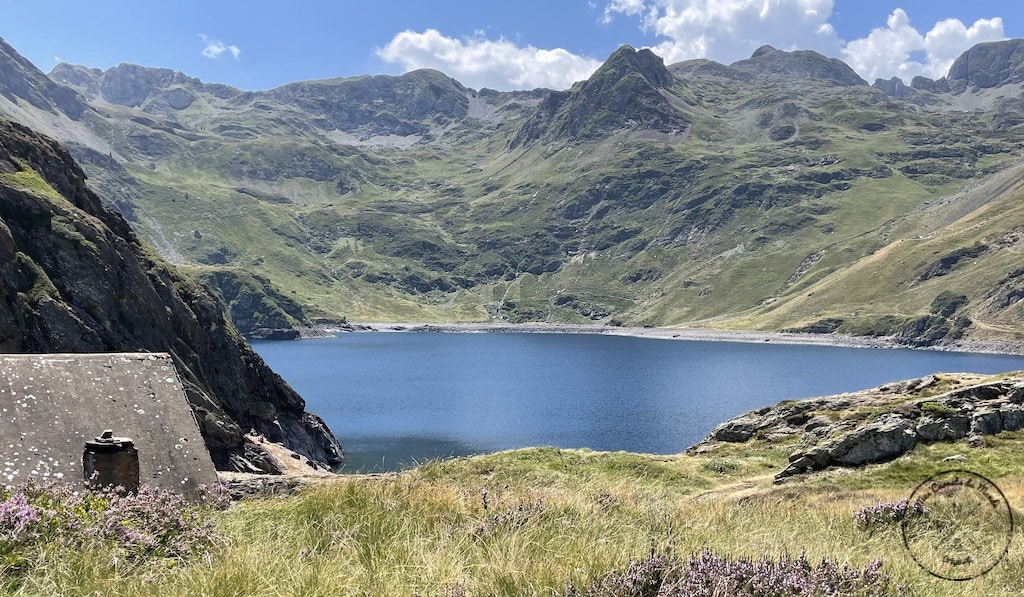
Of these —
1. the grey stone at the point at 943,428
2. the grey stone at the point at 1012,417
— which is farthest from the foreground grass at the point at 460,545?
the grey stone at the point at 1012,417

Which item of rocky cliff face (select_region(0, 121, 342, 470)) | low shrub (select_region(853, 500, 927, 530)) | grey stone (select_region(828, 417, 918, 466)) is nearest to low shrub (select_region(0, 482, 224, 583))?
low shrub (select_region(853, 500, 927, 530))

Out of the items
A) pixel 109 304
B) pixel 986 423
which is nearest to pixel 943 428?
pixel 986 423

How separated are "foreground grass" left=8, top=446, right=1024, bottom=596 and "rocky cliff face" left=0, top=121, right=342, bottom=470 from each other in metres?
57.3

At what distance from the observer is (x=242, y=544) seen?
23.2ft

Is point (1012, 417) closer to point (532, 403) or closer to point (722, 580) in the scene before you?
point (722, 580)

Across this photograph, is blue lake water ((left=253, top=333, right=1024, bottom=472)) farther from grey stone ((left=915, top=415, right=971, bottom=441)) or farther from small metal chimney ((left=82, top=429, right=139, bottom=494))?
small metal chimney ((left=82, top=429, right=139, bottom=494))

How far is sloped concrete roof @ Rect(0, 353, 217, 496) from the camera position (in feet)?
50.4

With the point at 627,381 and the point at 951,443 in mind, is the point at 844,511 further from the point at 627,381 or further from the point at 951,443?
the point at 627,381

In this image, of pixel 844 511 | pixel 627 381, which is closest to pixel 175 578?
pixel 844 511

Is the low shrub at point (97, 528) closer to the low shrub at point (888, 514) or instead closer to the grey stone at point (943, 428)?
the low shrub at point (888, 514)

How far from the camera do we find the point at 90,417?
55.9ft

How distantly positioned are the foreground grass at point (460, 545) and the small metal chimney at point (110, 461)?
665 cm

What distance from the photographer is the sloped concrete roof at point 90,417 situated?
15.4 m

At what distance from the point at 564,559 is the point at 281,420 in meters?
87.3
